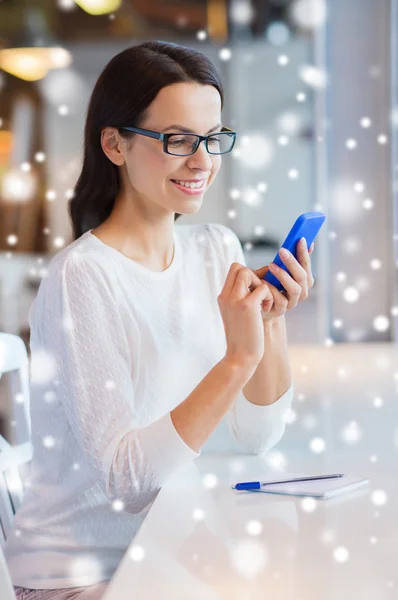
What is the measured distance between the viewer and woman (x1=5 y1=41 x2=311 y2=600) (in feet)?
2.74

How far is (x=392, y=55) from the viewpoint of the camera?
290 cm

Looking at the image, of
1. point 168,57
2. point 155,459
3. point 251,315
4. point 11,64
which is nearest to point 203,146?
point 168,57

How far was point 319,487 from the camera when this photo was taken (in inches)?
30.7

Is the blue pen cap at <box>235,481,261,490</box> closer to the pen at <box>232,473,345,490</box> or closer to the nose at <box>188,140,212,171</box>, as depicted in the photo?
the pen at <box>232,473,345,490</box>

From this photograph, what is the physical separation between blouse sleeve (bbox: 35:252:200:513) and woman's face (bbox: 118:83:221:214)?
13 centimetres

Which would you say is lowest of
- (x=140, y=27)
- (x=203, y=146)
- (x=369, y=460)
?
(x=369, y=460)

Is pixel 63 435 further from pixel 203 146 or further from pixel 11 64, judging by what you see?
pixel 11 64

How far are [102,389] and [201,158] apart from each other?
305mm

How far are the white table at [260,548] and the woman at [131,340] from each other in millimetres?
92

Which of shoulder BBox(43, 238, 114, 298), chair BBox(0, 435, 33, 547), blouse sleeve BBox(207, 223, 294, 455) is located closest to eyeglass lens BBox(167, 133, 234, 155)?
shoulder BBox(43, 238, 114, 298)

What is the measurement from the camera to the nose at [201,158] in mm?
962

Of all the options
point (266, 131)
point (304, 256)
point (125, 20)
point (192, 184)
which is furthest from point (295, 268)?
point (125, 20)

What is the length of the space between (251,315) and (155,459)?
0.58 ft

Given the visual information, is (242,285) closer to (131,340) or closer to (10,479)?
(131,340)
